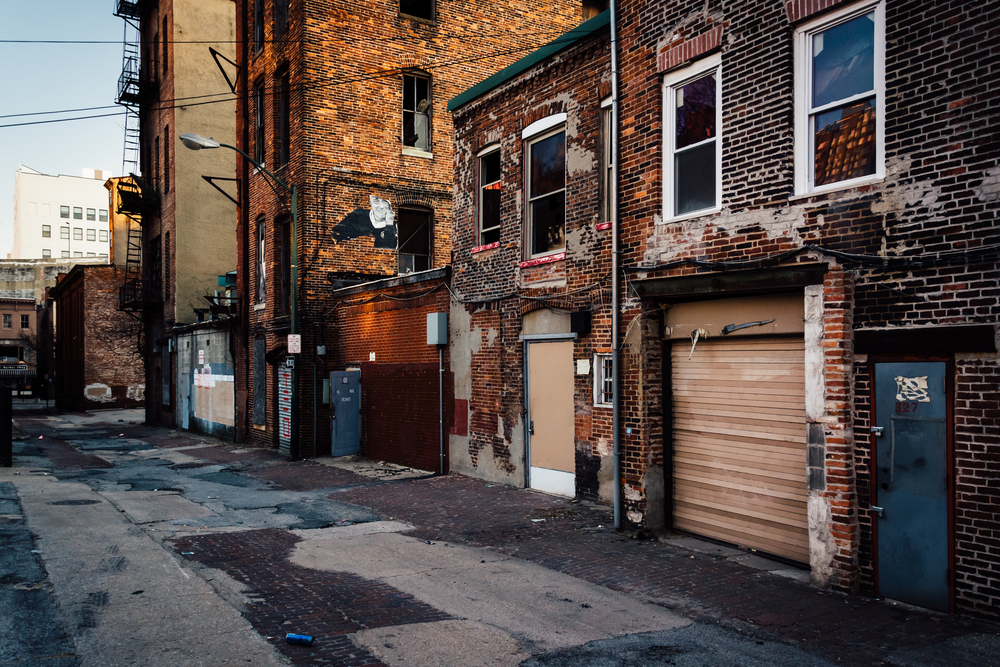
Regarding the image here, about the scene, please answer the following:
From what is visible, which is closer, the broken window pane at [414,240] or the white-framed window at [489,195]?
the white-framed window at [489,195]

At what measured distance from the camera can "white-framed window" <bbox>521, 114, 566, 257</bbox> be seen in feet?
38.9

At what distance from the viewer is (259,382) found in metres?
21.6

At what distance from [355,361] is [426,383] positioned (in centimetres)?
370

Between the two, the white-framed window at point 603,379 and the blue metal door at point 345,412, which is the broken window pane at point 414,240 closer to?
the blue metal door at point 345,412

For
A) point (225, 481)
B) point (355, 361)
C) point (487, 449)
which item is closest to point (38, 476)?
point (225, 481)

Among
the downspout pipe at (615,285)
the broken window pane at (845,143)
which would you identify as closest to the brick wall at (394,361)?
the downspout pipe at (615,285)

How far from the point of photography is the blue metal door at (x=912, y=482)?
6262mm

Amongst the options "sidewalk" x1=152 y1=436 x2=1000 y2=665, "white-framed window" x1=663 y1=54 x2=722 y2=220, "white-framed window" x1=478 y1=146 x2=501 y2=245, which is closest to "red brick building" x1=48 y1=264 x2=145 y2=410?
"white-framed window" x1=478 y1=146 x2=501 y2=245

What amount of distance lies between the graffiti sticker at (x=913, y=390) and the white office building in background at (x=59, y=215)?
328 feet

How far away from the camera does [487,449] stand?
1341 centimetres

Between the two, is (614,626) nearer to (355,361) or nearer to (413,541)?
(413,541)

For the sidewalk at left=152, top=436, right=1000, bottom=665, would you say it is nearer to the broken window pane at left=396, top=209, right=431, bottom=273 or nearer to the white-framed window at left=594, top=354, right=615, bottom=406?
the white-framed window at left=594, top=354, right=615, bottom=406

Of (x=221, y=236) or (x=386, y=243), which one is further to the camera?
(x=221, y=236)

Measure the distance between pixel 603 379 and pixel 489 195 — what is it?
4.73 metres
